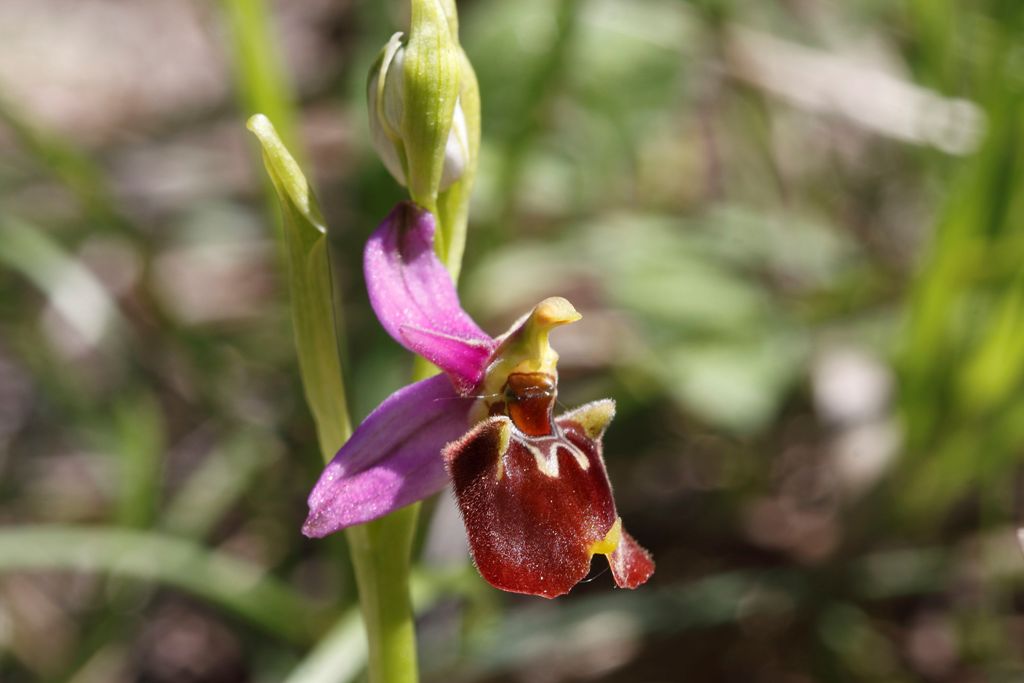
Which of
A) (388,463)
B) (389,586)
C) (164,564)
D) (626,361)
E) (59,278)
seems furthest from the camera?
(626,361)

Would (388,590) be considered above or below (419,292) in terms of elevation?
below

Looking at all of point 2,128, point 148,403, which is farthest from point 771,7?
point 2,128

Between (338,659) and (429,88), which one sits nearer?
(429,88)

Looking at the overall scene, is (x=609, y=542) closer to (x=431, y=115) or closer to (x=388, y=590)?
(x=388, y=590)

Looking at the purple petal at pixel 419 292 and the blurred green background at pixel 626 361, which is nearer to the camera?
the purple petal at pixel 419 292

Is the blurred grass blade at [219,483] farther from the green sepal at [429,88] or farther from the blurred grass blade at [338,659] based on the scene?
the green sepal at [429,88]

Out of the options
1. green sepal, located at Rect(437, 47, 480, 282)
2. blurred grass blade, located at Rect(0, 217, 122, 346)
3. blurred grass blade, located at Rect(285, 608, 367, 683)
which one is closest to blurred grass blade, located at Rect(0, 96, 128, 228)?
blurred grass blade, located at Rect(0, 217, 122, 346)

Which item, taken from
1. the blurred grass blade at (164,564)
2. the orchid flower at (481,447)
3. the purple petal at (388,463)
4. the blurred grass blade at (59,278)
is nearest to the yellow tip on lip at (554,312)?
the orchid flower at (481,447)

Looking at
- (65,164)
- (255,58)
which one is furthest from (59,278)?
(255,58)
